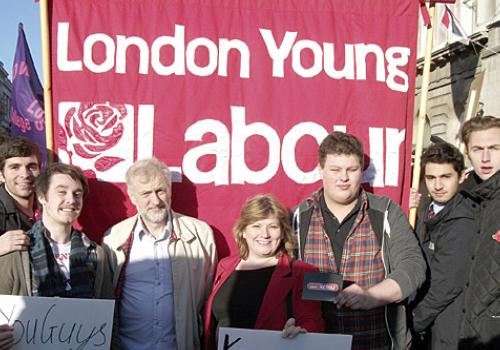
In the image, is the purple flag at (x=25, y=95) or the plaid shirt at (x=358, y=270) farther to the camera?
the purple flag at (x=25, y=95)

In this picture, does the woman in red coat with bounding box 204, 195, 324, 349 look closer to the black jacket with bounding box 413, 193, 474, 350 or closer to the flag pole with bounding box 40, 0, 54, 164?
the black jacket with bounding box 413, 193, 474, 350

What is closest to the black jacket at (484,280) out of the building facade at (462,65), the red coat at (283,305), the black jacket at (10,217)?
the red coat at (283,305)

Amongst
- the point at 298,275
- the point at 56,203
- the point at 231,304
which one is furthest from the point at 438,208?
the point at 56,203

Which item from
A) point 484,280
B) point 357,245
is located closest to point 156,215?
point 357,245

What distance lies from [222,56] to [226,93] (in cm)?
28

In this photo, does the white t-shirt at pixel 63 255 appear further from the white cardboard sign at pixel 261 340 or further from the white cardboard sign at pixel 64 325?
the white cardboard sign at pixel 261 340

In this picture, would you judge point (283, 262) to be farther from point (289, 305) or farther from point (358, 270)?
point (358, 270)

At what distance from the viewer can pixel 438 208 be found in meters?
3.72

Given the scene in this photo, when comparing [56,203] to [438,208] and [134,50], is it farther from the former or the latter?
[438,208]

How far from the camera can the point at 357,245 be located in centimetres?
304

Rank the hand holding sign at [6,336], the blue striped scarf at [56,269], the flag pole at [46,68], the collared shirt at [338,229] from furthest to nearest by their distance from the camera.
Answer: the flag pole at [46,68] < the collared shirt at [338,229] < the blue striped scarf at [56,269] < the hand holding sign at [6,336]

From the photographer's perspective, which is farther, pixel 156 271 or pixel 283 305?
pixel 156 271

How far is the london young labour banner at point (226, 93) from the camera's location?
145 inches

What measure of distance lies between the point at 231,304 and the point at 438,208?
1768 mm
